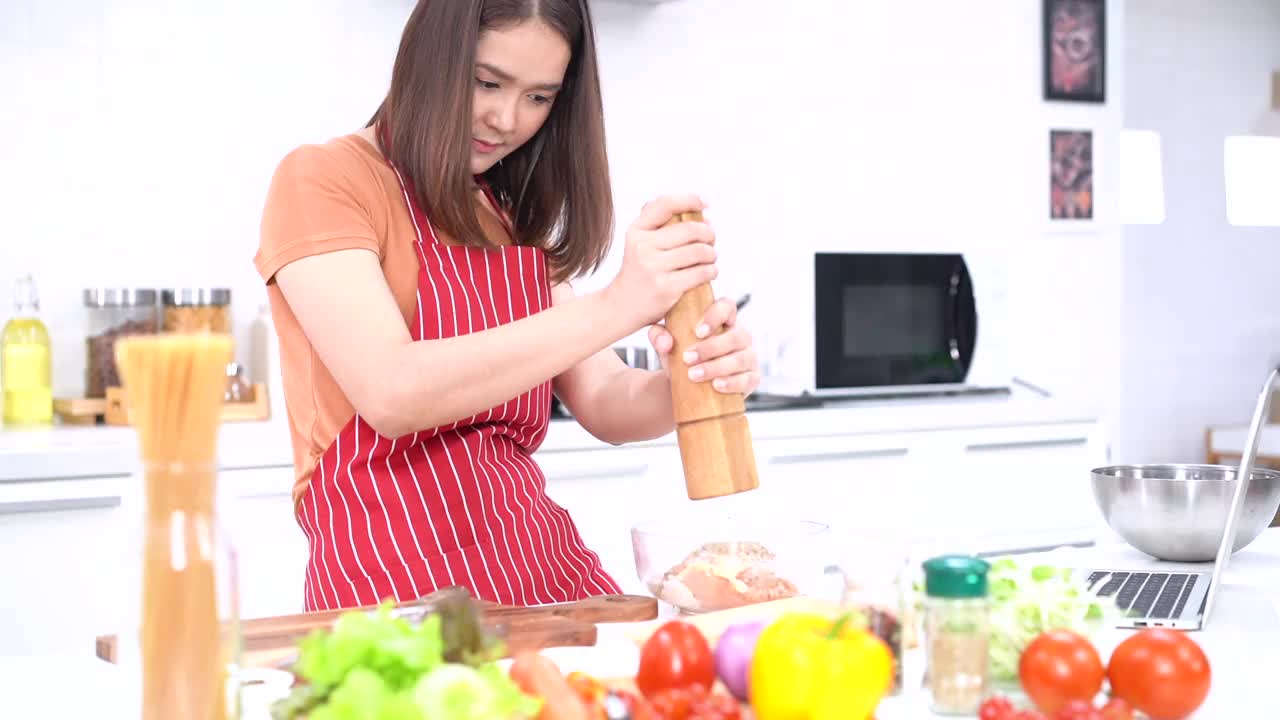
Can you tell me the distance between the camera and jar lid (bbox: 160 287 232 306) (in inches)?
108

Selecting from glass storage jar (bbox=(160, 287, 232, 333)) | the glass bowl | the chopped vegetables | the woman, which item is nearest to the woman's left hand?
the woman

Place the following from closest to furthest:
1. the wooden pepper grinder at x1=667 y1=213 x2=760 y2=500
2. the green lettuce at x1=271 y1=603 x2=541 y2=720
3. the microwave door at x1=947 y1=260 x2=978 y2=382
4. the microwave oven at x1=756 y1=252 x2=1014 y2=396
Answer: the green lettuce at x1=271 y1=603 x2=541 y2=720
the wooden pepper grinder at x1=667 y1=213 x2=760 y2=500
the microwave oven at x1=756 y1=252 x2=1014 y2=396
the microwave door at x1=947 y1=260 x2=978 y2=382

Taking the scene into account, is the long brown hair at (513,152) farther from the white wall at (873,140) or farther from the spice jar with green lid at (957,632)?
the white wall at (873,140)

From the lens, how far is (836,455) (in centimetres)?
289

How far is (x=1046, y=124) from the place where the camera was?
3809mm

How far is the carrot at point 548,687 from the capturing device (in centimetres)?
79

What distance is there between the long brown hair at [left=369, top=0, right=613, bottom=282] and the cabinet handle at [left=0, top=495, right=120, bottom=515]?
40.8 inches

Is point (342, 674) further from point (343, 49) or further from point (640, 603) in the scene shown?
point (343, 49)

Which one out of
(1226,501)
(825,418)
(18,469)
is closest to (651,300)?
(1226,501)

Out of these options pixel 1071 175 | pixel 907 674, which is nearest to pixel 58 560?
pixel 907 674

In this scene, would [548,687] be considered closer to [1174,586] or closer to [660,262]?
[660,262]

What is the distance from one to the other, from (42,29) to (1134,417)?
3.32 metres

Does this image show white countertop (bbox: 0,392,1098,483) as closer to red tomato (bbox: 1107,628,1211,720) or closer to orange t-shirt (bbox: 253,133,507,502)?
orange t-shirt (bbox: 253,133,507,502)

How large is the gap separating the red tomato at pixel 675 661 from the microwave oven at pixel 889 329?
221cm
